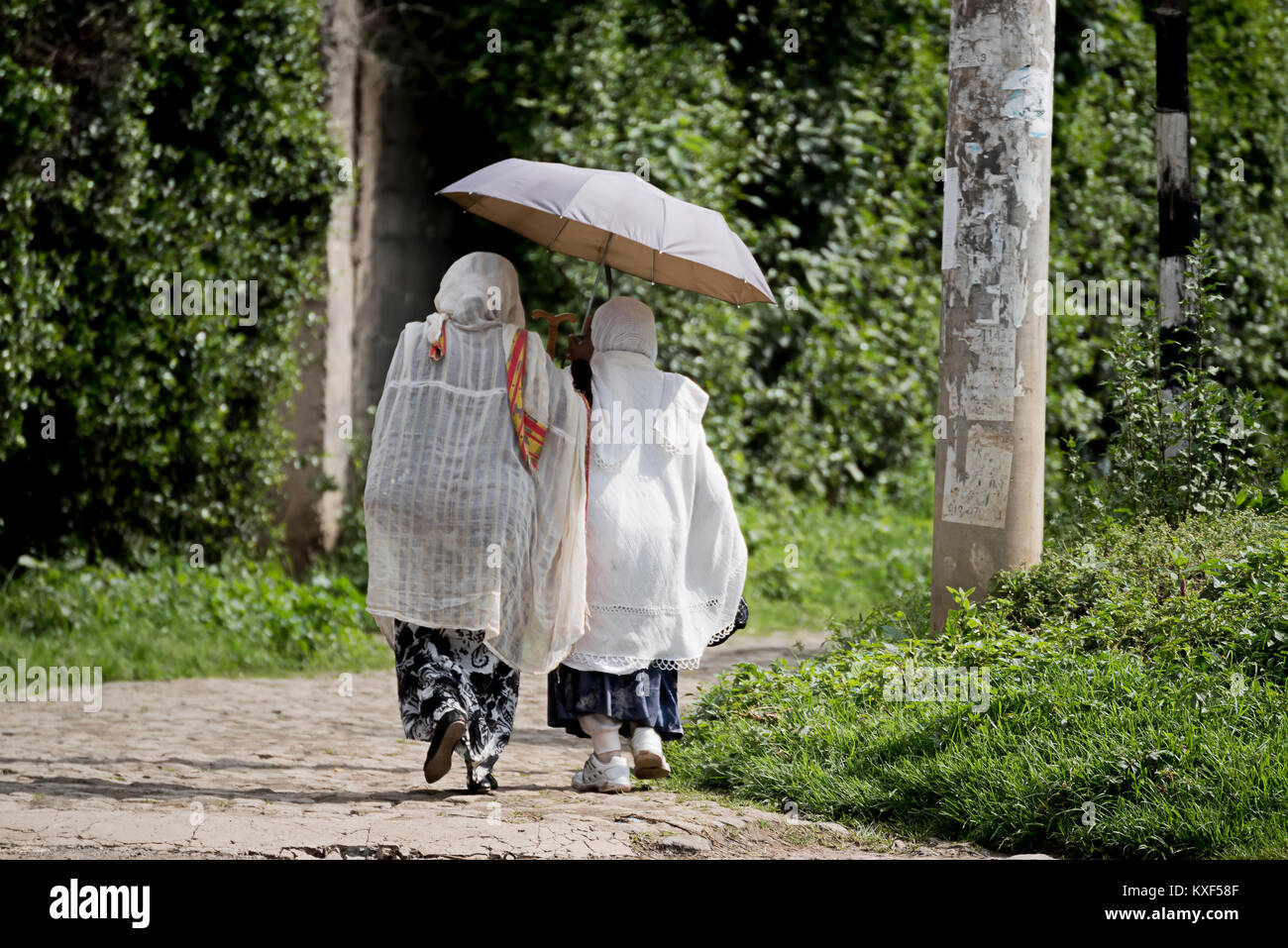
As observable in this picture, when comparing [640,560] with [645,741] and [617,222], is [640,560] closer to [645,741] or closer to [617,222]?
[645,741]

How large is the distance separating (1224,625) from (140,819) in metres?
3.36

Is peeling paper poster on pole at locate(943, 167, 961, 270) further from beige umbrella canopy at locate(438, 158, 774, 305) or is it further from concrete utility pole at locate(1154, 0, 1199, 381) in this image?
concrete utility pole at locate(1154, 0, 1199, 381)

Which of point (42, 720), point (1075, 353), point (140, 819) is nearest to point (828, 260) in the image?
point (1075, 353)

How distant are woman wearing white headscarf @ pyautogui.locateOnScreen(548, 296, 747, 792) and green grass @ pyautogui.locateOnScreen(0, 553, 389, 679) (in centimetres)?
287

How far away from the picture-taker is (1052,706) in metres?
4.42

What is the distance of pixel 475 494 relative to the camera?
475 cm

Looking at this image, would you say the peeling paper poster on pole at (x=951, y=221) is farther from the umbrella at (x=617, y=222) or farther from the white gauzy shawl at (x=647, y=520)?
the white gauzy shawl at (x=647, y=520)

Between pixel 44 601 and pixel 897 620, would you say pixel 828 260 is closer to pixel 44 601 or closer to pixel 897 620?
pixel 897 620

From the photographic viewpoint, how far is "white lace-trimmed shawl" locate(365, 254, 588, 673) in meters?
4.73

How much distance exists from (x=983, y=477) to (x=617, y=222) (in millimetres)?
1718

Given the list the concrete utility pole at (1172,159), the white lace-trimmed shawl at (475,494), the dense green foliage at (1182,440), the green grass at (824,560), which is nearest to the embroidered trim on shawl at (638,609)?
the white lace-trimmed shawl at (475,494)

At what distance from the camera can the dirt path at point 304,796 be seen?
3.89 meters

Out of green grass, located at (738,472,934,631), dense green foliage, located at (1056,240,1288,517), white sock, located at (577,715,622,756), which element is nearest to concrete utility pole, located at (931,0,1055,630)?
dense green foliage, located at (1056,240,1288,517)

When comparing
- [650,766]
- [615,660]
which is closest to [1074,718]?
[650,766]
